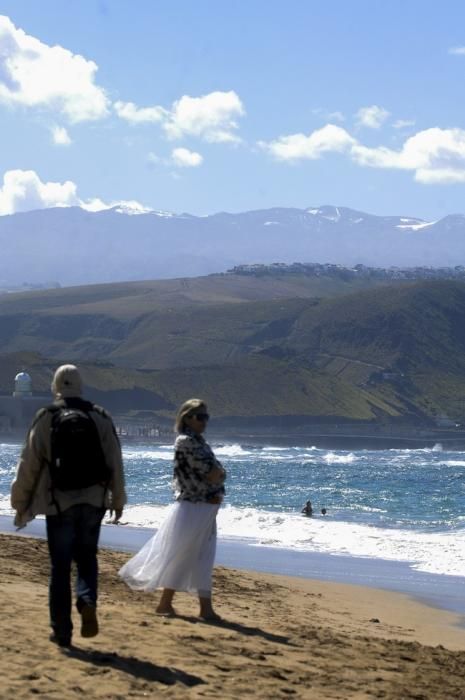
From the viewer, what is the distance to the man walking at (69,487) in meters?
8.18

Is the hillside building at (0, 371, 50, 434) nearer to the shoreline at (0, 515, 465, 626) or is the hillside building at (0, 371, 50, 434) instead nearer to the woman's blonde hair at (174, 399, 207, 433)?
the shoreline at (0, 515, 465, 626)

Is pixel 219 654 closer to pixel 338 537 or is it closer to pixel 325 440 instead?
pixel 338 537

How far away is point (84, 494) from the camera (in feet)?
27.1

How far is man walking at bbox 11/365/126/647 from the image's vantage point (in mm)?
8180

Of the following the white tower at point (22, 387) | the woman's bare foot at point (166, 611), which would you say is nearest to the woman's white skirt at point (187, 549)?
the woman's bare foot at point (166, 611)

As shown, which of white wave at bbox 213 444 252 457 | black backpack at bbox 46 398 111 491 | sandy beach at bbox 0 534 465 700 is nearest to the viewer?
sandy beach at bbox 0 534 465 700

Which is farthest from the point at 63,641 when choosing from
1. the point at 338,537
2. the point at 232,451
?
the point at 232,451

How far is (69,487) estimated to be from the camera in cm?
818

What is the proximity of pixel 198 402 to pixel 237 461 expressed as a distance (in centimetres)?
7621

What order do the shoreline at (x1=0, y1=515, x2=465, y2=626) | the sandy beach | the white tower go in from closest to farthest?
1. the sandy beach
2. the shoreline at (x1=0, y1=515, x2=465, y2=626)
3. the white tower

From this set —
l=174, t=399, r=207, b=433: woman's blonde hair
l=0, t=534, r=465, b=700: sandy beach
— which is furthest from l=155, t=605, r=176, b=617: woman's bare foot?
l=174, t=399, r=207, b=433: woman's blonde hair

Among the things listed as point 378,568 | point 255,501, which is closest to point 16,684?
point 378,568

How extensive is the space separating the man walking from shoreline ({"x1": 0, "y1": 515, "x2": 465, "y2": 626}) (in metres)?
6.83

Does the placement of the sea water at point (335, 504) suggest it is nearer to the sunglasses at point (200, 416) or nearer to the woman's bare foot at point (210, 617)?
the woman's bare foot at point (210, 617)
